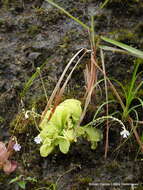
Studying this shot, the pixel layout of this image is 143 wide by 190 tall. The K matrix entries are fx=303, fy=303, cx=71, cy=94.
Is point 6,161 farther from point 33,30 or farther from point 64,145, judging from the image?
point 33,30

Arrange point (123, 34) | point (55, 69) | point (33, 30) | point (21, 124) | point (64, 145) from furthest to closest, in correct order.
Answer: point (33, 30), point (123, 34), point (55, 69), point (21, 124), point (64, 145)

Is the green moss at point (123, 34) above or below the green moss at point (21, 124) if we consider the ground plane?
above

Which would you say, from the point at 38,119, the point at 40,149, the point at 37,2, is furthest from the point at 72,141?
the point at 37,2

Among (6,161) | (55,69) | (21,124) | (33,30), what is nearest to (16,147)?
(6,161)

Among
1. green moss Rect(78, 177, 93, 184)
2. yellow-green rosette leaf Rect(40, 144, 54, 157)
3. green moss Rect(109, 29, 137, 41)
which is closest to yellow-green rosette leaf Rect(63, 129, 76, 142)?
yellow-green rosette leaf Rect(40, 144, 54, 157)

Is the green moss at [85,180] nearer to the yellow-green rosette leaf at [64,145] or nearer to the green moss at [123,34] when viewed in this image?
the yellow-green rosette leaf at [64,145]

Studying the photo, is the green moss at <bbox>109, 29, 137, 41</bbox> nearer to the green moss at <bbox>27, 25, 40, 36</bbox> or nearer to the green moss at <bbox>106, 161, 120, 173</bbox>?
the green moss at <bbox>27, 25, 40, 36</bbox>

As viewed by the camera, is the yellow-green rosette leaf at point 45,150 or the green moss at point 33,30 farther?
the green moss at point 33,30

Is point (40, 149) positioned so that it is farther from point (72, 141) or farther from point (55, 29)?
point (55, 29)

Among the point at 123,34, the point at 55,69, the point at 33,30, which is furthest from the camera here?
the point at 33,30

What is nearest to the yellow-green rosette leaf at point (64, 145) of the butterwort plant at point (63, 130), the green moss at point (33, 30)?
the butterwort plant at point (63, 130)

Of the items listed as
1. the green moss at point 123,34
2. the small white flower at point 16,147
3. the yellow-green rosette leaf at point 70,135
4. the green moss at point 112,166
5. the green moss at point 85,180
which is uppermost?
the green moss at point 123,34

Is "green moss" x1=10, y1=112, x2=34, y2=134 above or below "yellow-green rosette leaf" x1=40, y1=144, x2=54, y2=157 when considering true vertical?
above
